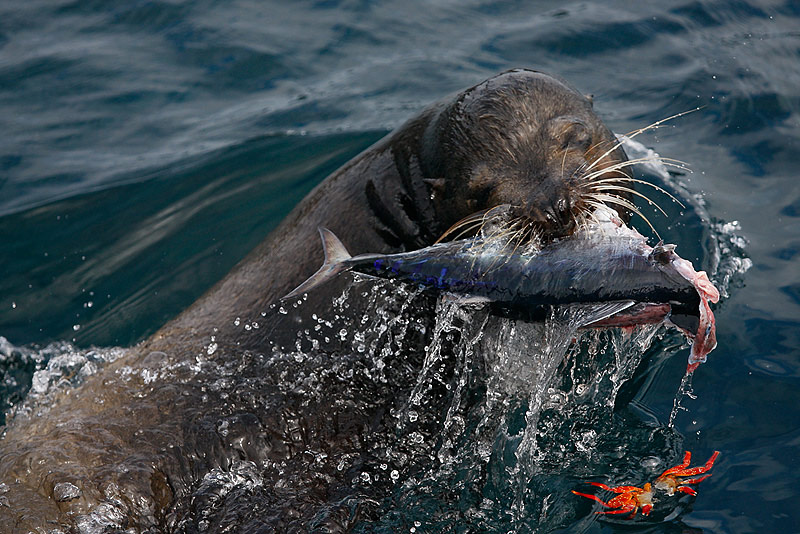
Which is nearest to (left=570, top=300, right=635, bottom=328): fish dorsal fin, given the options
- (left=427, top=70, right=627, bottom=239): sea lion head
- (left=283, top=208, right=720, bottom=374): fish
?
(left=283, top=208, right=720, bottom=374): fish

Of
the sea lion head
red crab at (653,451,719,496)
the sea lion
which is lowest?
red crab at (653,451,719,496)

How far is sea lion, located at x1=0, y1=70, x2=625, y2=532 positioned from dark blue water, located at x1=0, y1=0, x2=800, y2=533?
147 centimetres

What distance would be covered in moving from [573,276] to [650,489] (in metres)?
1.33

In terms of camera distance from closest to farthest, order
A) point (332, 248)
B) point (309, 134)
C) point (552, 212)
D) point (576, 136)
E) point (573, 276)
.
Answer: point (573, 276), point (332, 248), point (552, 212), point (576, 136), point (309, 134)

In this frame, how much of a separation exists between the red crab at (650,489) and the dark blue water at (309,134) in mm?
79

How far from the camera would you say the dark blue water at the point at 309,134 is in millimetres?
5348

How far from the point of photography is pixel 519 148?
4398 mm

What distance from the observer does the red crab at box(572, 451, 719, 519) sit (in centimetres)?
430

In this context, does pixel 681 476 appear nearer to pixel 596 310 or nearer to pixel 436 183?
pixel 596 310

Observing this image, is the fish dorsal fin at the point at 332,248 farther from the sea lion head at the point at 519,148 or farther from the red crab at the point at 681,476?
the red crab at the point at 681,476

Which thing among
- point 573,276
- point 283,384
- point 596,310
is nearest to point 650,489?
point 596,310

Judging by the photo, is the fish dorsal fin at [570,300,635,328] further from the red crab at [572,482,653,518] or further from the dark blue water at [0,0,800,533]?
the dark blue water at [0,0,800,533]

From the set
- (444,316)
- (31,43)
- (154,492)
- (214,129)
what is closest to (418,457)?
(444,316)

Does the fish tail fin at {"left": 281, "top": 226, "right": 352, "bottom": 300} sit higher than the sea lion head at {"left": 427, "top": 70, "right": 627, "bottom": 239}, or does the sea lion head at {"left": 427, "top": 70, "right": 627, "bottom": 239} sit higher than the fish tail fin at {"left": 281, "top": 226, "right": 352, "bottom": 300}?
the sea lion head at {"left": 427, "top": 70, "right": 627, "bottom": 239}
